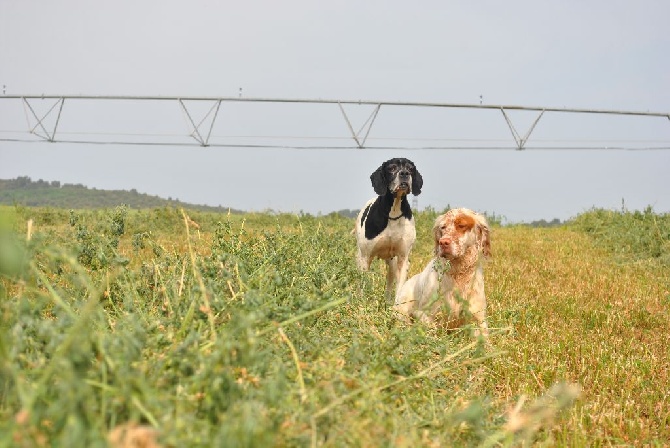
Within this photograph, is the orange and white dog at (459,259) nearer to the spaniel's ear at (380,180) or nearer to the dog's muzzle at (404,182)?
the dog's muzzle at (404,182)

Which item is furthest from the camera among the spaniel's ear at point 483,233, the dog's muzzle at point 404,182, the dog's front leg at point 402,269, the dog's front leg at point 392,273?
the dog's front leg at point 392,273

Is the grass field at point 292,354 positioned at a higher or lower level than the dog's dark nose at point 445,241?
lower

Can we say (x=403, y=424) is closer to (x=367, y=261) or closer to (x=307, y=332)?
(x=307, y=332)

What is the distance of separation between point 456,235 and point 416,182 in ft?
9.54

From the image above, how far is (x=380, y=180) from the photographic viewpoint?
879 cm

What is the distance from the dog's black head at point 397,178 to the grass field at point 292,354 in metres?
1.06

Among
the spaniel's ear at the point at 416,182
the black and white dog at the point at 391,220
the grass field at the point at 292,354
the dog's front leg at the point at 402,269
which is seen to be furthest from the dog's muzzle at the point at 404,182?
the grass field at the point at 292,354

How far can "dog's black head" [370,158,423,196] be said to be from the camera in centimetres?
853

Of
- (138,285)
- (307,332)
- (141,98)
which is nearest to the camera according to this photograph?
(307,332)

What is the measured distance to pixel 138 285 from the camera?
4.82 metres

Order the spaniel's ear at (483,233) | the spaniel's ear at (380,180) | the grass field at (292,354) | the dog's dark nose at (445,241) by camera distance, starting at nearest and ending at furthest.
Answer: the grass field at (292,354) → the dog's dark nose at (445,241) → the spaniel's ear at (483,233) → the spaniel's ear at (380,180)

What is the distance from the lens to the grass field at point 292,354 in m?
1.98

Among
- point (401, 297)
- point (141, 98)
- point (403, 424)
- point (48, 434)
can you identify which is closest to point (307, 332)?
point (403, 424)

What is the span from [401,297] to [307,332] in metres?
3.67
